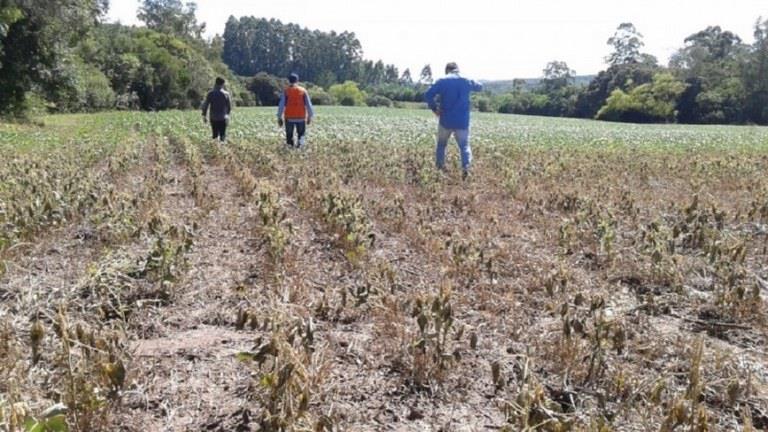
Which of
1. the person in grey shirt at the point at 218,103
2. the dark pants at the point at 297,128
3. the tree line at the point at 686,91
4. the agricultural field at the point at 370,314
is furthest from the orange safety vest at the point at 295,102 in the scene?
the tree line at the point at 686,91

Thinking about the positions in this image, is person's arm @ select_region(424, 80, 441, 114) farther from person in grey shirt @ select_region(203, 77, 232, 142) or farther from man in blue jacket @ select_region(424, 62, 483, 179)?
person in grey shirt @ select_region(203, 77, 232, 142)

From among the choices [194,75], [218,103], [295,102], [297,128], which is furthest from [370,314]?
[194,75]

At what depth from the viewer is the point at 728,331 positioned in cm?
360

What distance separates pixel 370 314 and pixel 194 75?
5814 cm

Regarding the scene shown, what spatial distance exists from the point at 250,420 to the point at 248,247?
2887 mm

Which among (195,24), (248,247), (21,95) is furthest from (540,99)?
(248,247)

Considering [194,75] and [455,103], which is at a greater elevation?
[194,75]

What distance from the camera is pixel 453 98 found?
9.78 meters

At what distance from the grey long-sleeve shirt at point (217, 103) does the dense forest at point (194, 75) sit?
11738 millimetres

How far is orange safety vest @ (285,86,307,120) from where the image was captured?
12.2 m

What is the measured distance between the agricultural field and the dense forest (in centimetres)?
1896

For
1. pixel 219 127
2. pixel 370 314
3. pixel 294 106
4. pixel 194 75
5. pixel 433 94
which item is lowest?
pixel 370 314

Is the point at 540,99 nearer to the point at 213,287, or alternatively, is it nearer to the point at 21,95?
the point at 21,95

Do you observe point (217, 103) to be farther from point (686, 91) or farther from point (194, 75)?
point (686, 91)
